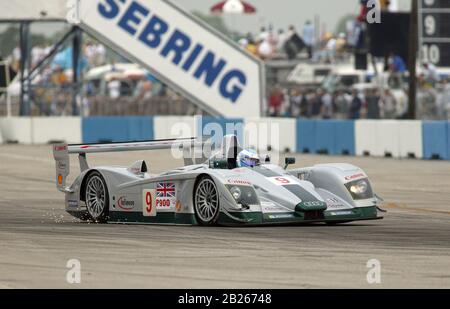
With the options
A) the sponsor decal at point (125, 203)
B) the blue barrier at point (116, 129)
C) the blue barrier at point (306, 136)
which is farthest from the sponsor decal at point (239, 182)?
the blue barrier at point (116, 129)

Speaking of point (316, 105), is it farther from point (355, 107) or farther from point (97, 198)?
point (97, 198)

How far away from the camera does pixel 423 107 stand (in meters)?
35.5

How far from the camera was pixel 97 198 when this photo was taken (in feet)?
49.8

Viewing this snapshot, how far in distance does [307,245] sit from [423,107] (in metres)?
24.0

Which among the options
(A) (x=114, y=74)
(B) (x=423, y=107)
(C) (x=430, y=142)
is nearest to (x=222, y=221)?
(C) (x=430, y=142)

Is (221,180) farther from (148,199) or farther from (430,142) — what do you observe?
(430,142)

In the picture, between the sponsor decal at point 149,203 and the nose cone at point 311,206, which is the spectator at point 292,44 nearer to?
the sponsor decal at point 149,203

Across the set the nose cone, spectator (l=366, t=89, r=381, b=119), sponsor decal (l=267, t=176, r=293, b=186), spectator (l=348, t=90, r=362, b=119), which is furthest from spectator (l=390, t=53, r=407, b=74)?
the nose cone

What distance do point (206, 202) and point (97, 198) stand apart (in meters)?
1.98

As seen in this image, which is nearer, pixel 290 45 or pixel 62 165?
pixel 62 165

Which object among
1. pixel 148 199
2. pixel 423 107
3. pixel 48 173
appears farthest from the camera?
pixel 423 107

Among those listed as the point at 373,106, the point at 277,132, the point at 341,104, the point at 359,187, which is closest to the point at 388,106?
the point at 373,106

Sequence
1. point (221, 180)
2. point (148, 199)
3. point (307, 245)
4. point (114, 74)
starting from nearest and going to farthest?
point (307, 245)
point (221, 180)
point (148, 199)
point (114, 74)

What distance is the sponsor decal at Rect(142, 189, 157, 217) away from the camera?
14.3 meters
